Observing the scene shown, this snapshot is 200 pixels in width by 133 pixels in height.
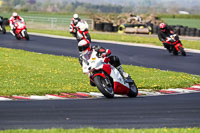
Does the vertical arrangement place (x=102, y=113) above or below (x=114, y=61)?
below

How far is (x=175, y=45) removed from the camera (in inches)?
985

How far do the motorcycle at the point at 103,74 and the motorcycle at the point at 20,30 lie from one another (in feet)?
67.3

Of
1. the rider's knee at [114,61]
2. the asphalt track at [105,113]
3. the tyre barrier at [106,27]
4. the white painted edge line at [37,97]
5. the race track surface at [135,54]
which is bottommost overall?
the tyre barrier at [106,27]

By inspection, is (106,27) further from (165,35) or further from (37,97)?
(37,97)

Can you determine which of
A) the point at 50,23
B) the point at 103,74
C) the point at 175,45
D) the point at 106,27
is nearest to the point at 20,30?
the point at 175,45

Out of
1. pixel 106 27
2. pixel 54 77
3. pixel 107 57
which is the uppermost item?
pixel 107 57

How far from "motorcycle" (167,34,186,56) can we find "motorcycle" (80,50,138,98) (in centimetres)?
1353

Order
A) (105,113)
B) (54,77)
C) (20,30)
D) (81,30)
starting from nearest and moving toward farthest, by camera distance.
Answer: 1. (105,113)
2. (54,77)
3. (81,30)
4. (20,30)

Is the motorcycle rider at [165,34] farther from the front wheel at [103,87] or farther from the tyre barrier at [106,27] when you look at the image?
the tyre barrier at [106,27]

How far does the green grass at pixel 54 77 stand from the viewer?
13117 millimetres

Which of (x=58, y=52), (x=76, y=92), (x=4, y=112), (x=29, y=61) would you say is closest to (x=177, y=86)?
(x=76, y=92)

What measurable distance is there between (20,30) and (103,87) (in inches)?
833

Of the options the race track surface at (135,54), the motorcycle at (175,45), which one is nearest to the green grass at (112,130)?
the race track surface at (135,54)

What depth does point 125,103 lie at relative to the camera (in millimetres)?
10953
